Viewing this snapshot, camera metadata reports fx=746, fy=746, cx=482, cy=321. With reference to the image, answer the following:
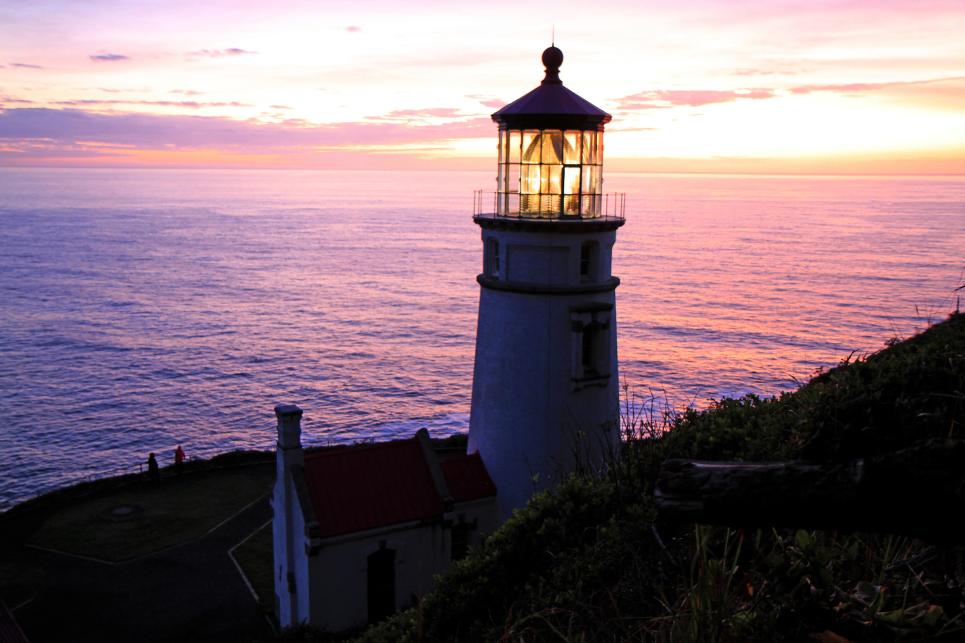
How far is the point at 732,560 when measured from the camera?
5.62 meters

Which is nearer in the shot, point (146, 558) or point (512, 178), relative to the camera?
point (512, 178)

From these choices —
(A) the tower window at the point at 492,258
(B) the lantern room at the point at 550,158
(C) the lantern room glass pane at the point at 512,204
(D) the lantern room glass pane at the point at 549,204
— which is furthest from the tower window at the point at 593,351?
(C) the lantern room glass pane at the point at 512,204

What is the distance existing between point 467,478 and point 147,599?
9.66 m

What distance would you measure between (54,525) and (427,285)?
181ft

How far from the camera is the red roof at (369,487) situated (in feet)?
53.4

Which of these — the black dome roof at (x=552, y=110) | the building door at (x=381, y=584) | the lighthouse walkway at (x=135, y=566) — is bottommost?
the lighthouse walkway at (x=135, y=566)

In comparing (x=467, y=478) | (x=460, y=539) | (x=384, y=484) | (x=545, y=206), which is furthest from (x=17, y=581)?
(x=545, y=206)

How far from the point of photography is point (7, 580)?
2119 cm

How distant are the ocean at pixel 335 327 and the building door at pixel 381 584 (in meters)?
11.5

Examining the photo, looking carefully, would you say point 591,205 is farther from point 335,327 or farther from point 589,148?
point 335,327

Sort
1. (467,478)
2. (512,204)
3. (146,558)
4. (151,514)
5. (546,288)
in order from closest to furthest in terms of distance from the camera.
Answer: (546,288) < (512,204) < (467,478) < (146,558) < (151,514)

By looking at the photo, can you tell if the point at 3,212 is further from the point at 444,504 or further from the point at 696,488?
the point at 696,488

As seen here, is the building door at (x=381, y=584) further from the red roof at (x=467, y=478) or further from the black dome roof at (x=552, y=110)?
the black dome roof at (x=552, y=110)

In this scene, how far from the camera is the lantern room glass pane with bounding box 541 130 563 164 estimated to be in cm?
1689
